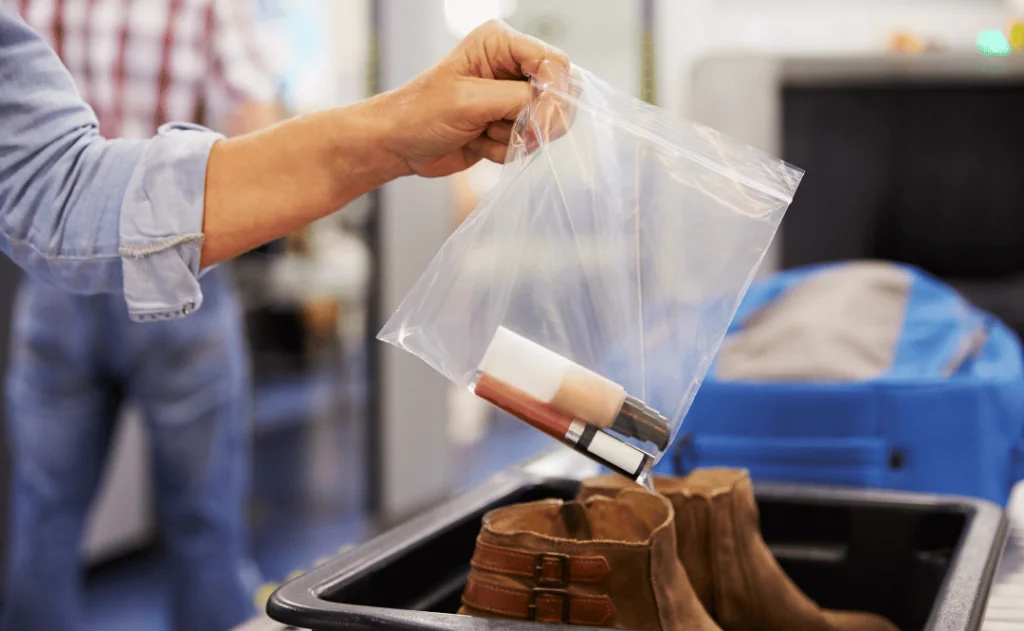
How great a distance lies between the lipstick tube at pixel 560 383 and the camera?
56cm

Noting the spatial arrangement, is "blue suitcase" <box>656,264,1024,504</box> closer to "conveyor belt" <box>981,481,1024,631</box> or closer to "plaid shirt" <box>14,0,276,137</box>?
"conveyor belt" <box>981,481,1024,631</box>

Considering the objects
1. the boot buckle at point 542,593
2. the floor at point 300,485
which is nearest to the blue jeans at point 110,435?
the floor at point 300,485

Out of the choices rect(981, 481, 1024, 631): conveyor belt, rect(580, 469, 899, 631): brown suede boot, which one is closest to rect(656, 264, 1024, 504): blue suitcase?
A: rect(981, 481, 1024, 631): conveyor belt

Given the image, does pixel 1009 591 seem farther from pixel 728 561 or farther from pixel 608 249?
pixel 608 249

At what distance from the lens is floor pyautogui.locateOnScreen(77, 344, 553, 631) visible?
90.1 inches

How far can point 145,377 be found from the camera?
5.14ft

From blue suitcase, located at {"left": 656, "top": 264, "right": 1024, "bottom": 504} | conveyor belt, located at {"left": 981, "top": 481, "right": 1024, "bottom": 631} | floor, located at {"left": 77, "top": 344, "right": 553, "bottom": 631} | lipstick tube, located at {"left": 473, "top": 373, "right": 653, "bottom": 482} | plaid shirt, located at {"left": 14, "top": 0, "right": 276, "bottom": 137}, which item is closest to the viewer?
lipstick tube, located at {"left": 473, "top": 373, "right": 653, "bottom": 482}

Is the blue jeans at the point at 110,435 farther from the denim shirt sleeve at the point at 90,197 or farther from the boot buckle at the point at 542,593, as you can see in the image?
the boot buckle at the point at 542,593

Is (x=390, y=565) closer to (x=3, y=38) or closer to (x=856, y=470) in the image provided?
(x=3, y=38)

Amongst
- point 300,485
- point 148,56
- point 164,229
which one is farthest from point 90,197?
point 300,485

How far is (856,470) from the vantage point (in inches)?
39.1

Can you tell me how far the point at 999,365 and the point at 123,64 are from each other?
1.23 meters

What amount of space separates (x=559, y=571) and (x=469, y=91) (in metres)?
0.30

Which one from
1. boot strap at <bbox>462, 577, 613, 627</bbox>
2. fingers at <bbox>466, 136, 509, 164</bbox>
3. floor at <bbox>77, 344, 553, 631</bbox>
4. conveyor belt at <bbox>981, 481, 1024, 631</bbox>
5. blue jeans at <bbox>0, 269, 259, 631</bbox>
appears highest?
fingers at <bbox>466, 136, 509, 164</bbox>
